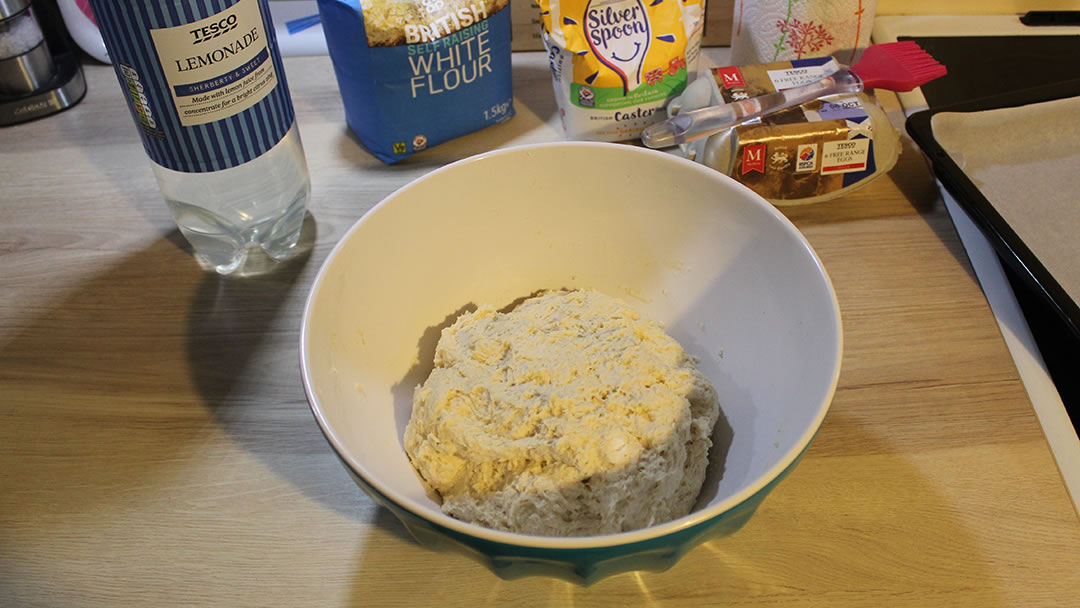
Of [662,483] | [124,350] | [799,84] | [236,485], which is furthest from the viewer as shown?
[799,84]

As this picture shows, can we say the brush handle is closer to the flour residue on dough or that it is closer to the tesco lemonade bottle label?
the flour residue on dough

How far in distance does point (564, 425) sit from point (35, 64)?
90 cm

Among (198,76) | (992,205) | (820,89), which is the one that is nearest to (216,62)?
(198,76)

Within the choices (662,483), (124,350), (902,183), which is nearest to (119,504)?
(124,350)

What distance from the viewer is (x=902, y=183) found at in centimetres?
94

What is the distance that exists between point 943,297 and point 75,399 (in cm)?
90

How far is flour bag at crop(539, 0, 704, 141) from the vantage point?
91cm

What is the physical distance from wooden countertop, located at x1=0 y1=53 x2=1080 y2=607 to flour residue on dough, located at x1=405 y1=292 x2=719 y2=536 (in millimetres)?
75

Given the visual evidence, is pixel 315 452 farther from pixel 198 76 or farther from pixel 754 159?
pixel 754 159

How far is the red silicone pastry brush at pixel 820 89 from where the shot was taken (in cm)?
88

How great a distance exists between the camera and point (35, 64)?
3.33 feet

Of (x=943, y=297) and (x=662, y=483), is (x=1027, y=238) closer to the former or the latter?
(x=943, y=297)

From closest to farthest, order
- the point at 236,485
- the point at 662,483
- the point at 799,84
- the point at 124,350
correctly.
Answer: the point at 662,483 → the point at 236,485 → the point at 124,350 → the point at 799,84

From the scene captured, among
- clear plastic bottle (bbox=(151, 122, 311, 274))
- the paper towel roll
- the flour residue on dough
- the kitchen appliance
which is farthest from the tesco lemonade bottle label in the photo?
the paper towel roll
